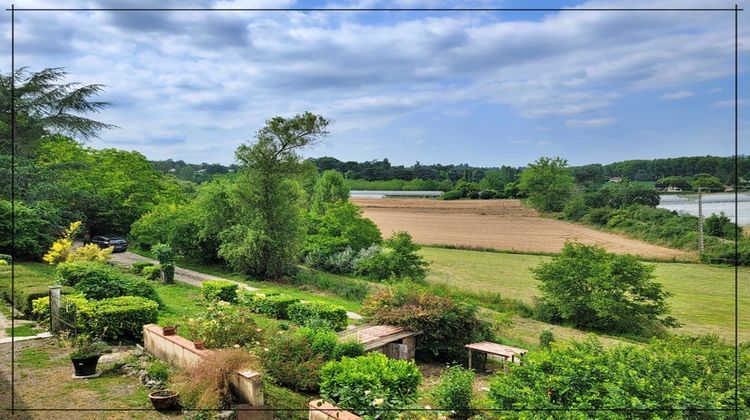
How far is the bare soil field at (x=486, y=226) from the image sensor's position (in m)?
25.3

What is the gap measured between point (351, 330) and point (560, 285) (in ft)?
27.0

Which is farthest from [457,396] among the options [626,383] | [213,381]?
[213,381]

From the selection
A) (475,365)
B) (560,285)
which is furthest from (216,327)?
(560,285)

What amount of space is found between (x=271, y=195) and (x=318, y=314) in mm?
10839

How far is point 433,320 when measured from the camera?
10.9 meters

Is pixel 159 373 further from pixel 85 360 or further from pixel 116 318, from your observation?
pixel 116 318

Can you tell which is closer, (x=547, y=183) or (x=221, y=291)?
(x=221, y=291)

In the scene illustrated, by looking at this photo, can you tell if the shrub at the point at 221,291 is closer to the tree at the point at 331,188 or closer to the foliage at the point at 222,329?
the foliage at the point at 222,329

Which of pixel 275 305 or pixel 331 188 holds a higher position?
Result: pixel 331 188

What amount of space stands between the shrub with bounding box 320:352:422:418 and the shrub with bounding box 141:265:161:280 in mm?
13129

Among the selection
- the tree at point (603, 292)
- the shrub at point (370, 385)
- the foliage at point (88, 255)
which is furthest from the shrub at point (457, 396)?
the foliage at point (88, 255)

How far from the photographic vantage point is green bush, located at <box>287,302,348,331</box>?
11.5 m

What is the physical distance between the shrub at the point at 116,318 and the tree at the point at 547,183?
745 inches

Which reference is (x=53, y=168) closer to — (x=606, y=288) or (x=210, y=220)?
(x=210, y=220)
